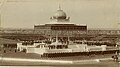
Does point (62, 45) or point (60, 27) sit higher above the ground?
point (60, 27)

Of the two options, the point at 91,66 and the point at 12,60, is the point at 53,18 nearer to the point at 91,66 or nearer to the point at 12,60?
the point at 12,60

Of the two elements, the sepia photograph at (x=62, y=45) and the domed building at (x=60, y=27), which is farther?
the domed building at (x=60, y=27)

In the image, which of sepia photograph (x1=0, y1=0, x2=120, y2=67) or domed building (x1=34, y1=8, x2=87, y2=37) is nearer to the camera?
sepia photograph (x1=0, y1=0, x2=120, y2=67)

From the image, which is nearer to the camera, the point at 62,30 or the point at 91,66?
the point at 91,66

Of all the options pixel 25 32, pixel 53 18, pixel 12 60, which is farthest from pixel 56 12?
pixel 12 60

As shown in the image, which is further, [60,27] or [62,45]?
[60,27]

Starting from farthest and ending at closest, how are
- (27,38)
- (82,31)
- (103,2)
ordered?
(82,31) < (27,38) < (103,2)

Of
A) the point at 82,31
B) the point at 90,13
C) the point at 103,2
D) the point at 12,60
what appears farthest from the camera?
the point at 82,31

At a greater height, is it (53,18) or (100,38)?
(53,18)
